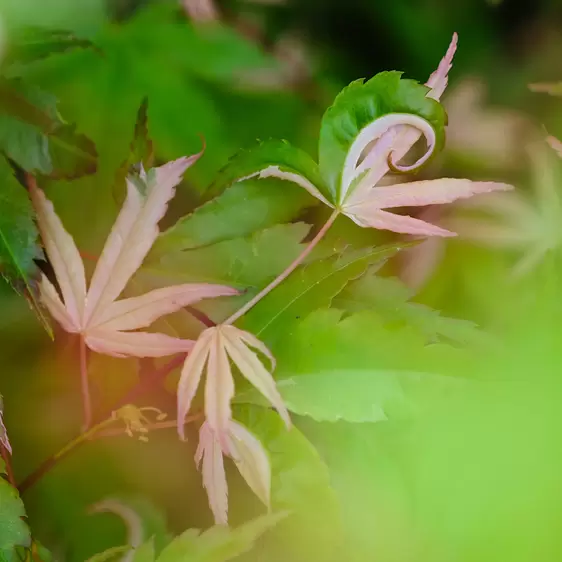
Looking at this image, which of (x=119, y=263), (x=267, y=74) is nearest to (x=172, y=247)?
(x=119, y=263)

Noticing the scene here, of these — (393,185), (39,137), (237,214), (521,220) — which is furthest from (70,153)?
(521,220)

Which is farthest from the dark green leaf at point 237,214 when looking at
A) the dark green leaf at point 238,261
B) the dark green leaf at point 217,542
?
the dark green leaf at point 217,542

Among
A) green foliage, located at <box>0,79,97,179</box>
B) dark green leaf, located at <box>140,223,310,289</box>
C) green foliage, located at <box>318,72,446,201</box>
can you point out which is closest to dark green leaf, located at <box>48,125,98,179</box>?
green foliage, located at <box>0,79,97,179</box>

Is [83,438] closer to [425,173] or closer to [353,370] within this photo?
[353,370]

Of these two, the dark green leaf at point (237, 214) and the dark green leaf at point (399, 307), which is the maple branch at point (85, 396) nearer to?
the dark green leaf at point (237, 214)

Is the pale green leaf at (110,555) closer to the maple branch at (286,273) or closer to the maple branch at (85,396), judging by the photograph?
the maple branch at (85,396)

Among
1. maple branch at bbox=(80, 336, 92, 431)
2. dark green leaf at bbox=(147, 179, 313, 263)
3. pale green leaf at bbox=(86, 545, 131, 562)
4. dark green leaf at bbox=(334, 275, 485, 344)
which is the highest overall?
dark green leaf at bbox=(147, 179, 313, 263)

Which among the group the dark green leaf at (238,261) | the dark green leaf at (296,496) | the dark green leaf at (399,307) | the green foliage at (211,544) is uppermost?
the dark green leaf at (238,261)

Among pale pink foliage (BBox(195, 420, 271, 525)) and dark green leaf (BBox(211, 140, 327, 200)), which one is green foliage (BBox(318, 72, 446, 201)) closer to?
dark green leaf (BBox(211, 140, 327, 200))

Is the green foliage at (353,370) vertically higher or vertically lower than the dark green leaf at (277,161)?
lower
